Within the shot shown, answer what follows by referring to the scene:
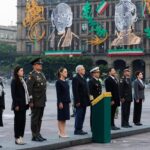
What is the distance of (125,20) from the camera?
65.4m

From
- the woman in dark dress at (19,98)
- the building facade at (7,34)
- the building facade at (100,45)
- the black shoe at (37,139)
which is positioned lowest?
the black shoe at (37,139)

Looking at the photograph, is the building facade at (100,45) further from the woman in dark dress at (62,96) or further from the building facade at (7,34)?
the woman in dark dress at (62,96)

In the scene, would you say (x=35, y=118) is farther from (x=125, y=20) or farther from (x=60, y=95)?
(x=125, y=20)

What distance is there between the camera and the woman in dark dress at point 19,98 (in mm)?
11023

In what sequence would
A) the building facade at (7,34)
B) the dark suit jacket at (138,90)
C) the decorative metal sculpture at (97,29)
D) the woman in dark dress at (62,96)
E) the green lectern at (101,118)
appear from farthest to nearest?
the building facade at (7,34) → the decorative metal sculpture at (97,29) → the dark suit jacket at (138,90) → the green lectern at (101,118) → the woman in dark dress at (62,96)

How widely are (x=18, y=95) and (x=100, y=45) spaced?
Result: 75047mm

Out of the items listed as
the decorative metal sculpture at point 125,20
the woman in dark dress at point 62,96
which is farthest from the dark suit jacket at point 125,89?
the decorative metal sculpture at point 125,20

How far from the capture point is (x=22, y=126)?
442 inches

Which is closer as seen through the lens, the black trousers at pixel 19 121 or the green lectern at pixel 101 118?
the black trousers at pixel 19 121

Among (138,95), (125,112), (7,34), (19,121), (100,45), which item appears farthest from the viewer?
(7,34)

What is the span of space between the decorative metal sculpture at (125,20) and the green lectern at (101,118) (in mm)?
52794

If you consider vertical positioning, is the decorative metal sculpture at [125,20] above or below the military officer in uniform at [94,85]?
above

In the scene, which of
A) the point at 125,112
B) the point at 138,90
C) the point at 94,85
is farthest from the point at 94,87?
the point at 138,90

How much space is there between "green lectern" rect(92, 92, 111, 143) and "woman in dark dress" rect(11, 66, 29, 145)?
82.8 inches
